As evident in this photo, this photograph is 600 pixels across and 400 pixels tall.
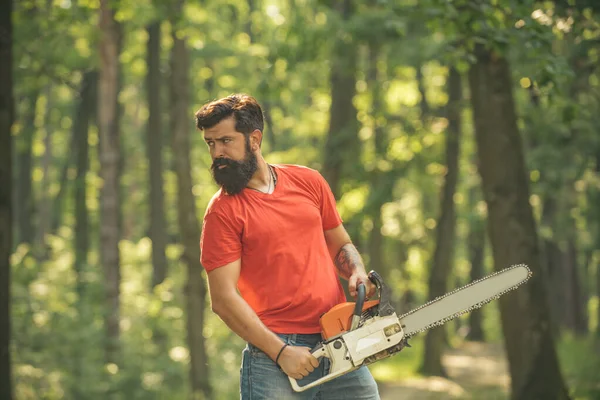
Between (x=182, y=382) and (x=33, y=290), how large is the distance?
3064 mm

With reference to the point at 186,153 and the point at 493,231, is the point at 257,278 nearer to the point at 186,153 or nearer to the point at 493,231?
the point at 493,231

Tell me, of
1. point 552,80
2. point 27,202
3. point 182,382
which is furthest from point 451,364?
point 552,80

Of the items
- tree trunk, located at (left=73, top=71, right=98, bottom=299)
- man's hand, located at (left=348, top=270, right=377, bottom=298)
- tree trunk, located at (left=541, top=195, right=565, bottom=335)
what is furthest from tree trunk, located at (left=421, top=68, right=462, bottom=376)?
man's hand, located at (left=348, top=270, right=377, bottom=298)

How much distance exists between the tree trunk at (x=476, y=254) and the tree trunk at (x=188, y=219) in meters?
8.39

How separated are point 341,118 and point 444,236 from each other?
3.55 meters

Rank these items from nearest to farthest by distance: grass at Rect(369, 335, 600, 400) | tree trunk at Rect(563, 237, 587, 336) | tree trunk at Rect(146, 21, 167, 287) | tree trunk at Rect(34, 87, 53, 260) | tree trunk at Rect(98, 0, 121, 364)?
grass at Rect(369, 335, 600, 400) < tree trunk at Rect(98, 0, 121, 364) < tree trunk at Rect(146, 21, 167, 287) < tree trunk at Rect(563, 237, 587, 336) < tree trunk at Rect(34, 87, 53, 260)

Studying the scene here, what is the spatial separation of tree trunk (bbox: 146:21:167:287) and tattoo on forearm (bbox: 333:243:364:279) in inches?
634

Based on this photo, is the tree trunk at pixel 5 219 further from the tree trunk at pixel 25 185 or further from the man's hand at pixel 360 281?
the tree trunk at pixel 25 185

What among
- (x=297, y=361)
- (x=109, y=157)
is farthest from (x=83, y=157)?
(x=297, y=361)

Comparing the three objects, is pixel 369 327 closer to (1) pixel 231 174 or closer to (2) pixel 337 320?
(2) pixel 337 320

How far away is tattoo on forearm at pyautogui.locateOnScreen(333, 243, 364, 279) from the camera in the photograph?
12.7 feet

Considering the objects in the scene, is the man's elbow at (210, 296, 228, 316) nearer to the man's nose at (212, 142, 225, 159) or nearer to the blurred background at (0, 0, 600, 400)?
the man's nose at (212, 142, 225, 159)

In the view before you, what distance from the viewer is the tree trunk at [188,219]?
1225 centimetres

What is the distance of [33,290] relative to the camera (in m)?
13.5
